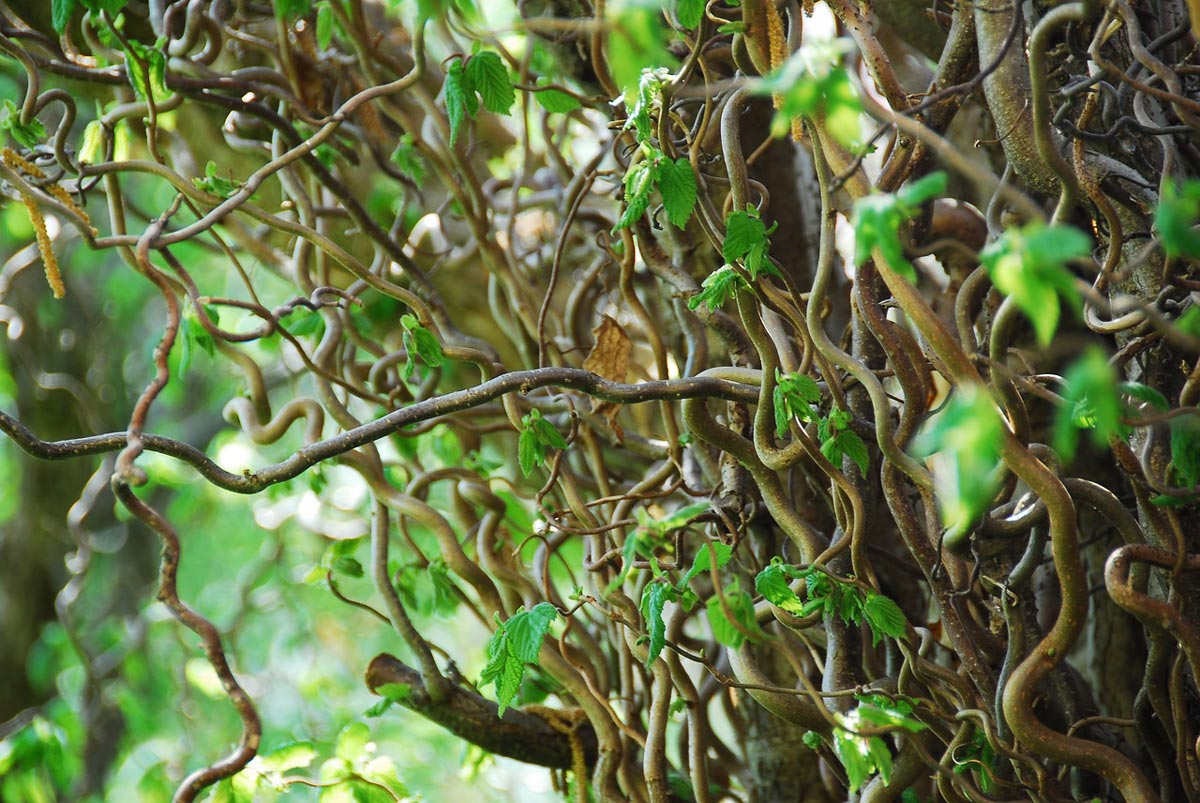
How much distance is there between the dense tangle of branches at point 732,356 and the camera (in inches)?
33.6

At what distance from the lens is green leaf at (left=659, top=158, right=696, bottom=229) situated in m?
0.87

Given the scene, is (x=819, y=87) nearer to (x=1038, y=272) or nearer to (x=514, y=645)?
(x=1038, y=272)

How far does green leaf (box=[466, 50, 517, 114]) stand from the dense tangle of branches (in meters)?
0.04

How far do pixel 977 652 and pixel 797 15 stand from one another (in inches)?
24.6

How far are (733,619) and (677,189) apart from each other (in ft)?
1.27

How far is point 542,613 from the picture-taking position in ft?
2.97

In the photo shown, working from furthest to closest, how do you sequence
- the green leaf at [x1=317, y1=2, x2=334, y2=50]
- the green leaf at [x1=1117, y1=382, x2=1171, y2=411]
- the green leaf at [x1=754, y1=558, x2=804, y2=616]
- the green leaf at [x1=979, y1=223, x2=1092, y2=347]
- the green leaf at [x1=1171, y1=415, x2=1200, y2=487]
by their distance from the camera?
the green leaf at [x1=317, y1=2, x2=334, y2=50] → the green leaf at [x1=754, y1=558, x2=804, y2=616] → the green leaf at [x1=1171, y1=415, x2=1200, y2=487] → the green leaf at [x1=1117, y1=382, x2=1171, y2=411] → the green leaf at [x1=979, y1=223, x2=1092, y2=347]

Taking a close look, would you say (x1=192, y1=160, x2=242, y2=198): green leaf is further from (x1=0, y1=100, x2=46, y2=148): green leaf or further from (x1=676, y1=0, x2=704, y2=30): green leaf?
(x1=676, y1=0, x2=704, y2=30): green leaf

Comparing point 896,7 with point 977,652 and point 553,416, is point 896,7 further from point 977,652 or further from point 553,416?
point 977,652

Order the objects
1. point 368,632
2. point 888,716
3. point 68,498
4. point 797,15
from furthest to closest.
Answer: point 368,632, point 68,498, point 797,15, point 888,716

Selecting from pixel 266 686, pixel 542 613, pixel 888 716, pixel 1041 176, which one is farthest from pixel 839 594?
pixel 266 686

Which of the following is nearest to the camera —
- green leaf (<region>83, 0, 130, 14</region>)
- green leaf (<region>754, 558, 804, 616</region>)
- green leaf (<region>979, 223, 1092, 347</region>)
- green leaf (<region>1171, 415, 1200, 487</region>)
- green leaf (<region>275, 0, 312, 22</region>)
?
green leaf (<region>979, 223, 1092, 347</region>)

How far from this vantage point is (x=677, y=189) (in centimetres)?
88

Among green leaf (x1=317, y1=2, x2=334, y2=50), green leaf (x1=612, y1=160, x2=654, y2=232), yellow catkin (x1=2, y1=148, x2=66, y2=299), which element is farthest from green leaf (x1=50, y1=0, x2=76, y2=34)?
green leaf (x1=612, y1=160, x2=654, y2=232)
